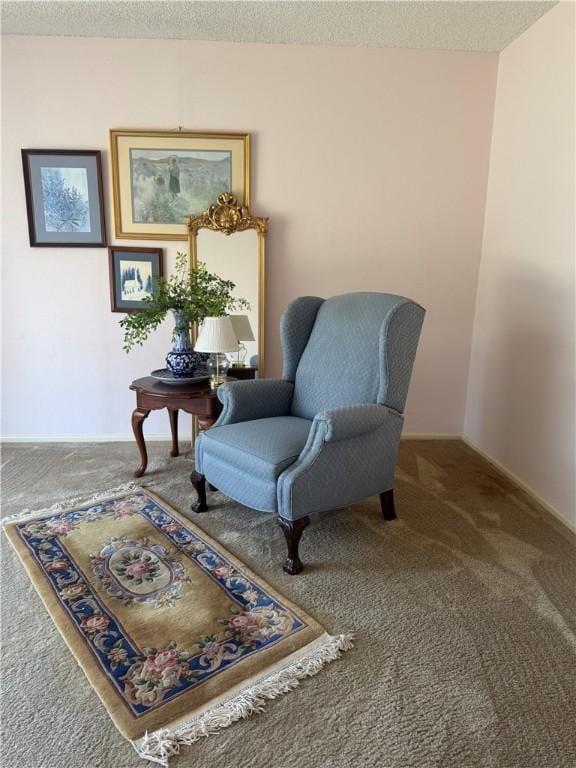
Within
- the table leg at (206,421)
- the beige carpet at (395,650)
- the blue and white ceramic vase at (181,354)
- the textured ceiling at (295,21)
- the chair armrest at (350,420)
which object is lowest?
the beige carpet at (395,650)

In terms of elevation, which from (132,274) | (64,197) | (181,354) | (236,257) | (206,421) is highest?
(64,197)

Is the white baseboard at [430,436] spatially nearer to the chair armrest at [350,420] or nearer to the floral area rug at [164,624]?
the chair armrest at [350,420]

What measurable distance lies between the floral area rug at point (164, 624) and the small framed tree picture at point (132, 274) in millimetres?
1480

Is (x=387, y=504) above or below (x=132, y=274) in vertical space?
below

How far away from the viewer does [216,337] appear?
2.51 meters

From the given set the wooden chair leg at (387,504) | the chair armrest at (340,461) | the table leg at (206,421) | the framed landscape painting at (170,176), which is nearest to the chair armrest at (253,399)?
the table leg at (206,421)

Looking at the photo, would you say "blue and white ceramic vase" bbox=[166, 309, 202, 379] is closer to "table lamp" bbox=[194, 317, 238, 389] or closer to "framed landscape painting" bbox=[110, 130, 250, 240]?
"table lamp" bbox=[194, 317, 238, 389]

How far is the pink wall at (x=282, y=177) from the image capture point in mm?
3043

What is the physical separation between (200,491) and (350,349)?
40.2 inches

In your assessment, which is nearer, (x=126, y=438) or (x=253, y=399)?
(x=253, y=399)

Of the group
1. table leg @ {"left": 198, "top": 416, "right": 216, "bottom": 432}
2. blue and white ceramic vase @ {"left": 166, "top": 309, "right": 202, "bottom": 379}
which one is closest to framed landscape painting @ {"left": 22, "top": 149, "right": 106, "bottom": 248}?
blue and white ceramic vase @ {"left": 166, "top": 309, "right": 202, "bottom": 379}

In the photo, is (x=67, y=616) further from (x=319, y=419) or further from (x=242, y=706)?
(x=319, y=419)

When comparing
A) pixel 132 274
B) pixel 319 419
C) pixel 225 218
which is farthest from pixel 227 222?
pixel 319 419

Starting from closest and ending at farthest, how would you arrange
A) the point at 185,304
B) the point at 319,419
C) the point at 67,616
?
1. the point at 67,616
2. the point at 319,419
3. the point at 185,304
